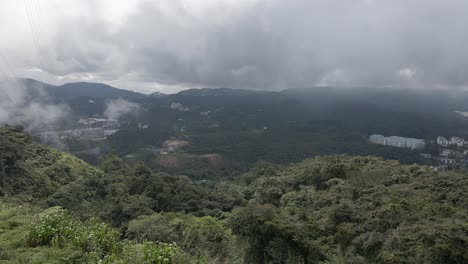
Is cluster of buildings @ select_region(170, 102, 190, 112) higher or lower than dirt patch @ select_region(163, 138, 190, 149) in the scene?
higher

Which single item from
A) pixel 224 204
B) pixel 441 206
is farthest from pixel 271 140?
pixel 441 206

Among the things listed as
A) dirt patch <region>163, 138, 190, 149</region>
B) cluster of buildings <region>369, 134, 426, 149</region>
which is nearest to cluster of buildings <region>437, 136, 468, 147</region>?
cluster of buildings <region>369, 134, 426, 149</region>

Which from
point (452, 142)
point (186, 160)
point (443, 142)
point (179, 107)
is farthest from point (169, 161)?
point (179, 107)

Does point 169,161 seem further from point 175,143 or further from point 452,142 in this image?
point 452,142

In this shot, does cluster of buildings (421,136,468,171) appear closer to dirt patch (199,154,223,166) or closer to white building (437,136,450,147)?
white building (437,136,450,147)

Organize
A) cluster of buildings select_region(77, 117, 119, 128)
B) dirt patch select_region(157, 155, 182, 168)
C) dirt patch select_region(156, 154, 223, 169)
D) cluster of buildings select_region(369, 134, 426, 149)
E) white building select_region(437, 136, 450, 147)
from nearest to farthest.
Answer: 1. dirt patch select_region(157, 155, 182, 168)
2. dirt patch select_region(156, 154, 223, 169)
3. cluster of buildings select_region(369, 134, 426, 149)
4. white building select_region(437, 136, 450, 147)
5. cluster of buildings select_region(77, 117, 119, 128)

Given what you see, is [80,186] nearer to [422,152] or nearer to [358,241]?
[358,241]

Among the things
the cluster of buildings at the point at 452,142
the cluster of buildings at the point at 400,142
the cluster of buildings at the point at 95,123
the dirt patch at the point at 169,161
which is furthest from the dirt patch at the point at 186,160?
the cluster of buildings at the point at 452,142

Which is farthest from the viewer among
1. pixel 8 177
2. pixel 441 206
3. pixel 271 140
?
pixel 271 140

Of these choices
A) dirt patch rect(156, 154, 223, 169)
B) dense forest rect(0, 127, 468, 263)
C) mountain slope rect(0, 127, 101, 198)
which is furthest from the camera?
dirt patch rect(156, 154, 223, 169)
